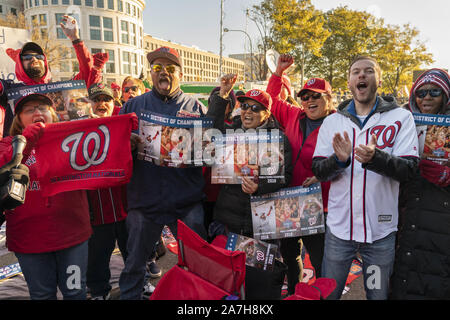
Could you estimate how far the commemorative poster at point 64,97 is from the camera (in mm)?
2701

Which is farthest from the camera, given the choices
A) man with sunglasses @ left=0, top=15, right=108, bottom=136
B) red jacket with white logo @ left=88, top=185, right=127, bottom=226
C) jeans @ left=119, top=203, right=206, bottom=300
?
red jacket with white logo @ left=88, top=185, right=127, bottom=226

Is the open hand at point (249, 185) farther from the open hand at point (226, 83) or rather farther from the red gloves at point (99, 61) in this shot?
the red gloves at point (99, 61)

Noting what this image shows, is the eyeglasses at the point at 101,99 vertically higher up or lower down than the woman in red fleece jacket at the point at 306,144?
higher up

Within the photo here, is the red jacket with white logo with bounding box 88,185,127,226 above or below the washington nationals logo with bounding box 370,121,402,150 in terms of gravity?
below

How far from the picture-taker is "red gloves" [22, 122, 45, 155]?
6.86ft

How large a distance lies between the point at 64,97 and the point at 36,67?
76 centimetres

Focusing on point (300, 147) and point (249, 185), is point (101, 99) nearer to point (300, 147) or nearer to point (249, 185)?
point (249, 185)

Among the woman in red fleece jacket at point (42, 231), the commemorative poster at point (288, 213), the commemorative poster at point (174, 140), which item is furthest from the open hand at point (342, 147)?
the woman in red fleece jacket at point (42, 231)

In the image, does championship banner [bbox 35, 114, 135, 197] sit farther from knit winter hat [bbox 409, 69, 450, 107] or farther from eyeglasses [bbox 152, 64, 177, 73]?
knit winter hat [bbox 409, 69, 450, 107]

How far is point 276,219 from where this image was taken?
8.39 feet

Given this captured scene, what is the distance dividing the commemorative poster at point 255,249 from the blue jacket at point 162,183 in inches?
21.6

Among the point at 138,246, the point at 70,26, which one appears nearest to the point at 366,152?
the point at 138,246

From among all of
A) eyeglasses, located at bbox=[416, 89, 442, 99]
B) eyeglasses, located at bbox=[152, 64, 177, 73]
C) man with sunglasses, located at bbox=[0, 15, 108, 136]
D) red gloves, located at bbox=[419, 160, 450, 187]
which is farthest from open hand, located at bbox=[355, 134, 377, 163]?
man with sunglasses, located at bbox=[0, 15, 108, 136]

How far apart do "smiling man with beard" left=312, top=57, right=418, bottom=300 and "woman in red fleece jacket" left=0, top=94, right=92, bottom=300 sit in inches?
75.4
